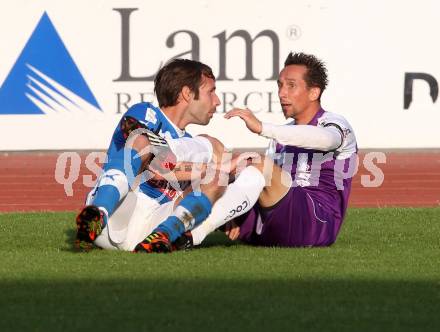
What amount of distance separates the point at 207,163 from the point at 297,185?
0.66 m

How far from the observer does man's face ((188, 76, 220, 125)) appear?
25.5 ft

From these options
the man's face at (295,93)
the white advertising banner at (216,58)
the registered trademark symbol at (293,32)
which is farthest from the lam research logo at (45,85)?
the man's face at (295,93)

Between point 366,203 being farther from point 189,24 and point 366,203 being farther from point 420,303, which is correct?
point 420,303

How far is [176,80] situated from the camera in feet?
25.5

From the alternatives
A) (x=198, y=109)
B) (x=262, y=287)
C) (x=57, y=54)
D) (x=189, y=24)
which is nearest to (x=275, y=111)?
(x=189, y=24)

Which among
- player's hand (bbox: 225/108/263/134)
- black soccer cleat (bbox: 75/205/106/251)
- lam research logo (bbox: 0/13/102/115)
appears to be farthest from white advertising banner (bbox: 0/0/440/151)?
black soccer cleat (bbox: 75/205/106/251)

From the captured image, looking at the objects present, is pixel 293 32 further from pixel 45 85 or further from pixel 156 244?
pixel 156 244

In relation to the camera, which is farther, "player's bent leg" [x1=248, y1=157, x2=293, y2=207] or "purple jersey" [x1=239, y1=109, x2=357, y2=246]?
"purple jersey" [x1=239, y1=109, x2=357, y2=246]

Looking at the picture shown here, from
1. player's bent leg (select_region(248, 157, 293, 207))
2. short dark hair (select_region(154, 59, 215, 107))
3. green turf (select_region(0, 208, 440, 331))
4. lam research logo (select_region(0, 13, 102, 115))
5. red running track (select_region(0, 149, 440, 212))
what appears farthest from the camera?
lam research logo (select_region(0, 13, 102, 115))

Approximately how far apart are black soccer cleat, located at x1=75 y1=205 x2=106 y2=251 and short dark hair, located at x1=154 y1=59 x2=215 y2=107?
3.91ft

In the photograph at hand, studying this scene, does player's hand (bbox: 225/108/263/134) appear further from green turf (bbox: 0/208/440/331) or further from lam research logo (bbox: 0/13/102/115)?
lam research logo (bbox: 0/13/102/115)

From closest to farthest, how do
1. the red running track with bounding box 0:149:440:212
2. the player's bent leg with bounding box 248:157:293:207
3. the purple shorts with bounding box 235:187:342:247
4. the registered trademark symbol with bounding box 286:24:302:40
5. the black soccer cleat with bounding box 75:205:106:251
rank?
the black soccer cleat with bounding box 75:205:106:251 → the player's bent leg with bounding box 248:157:293:207 → the purple shorts with bounding box 235:187:342:247 → the red running track with bounding box 0:149:440:212 → the registered trademark symbol with bounding box 286:24:302:40

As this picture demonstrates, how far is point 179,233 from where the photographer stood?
722cm

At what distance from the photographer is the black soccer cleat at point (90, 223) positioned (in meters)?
6.76
